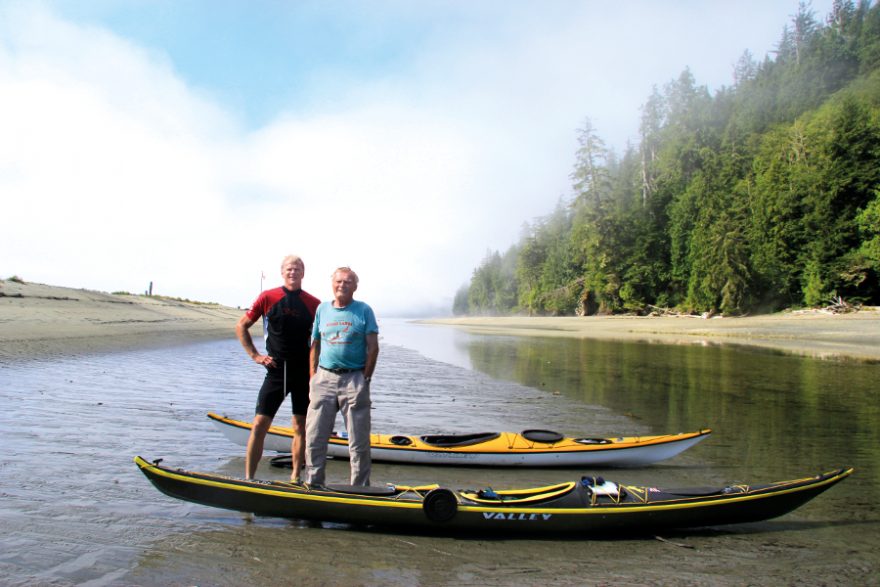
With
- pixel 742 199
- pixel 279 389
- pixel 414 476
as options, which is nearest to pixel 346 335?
pixel 279 389

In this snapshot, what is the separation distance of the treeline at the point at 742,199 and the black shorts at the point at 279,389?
39990 millimetres

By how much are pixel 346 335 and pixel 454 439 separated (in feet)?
7.86

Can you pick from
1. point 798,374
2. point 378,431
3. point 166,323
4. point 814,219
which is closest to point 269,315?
point 378,431

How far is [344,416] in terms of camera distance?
178 inches

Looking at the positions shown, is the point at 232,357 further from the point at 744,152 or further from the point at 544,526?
the point at 744,152

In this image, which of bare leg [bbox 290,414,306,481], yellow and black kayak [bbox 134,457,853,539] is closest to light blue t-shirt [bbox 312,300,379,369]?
bare leg [bbox 290,414,306,481]

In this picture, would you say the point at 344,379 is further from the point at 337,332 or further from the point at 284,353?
the point at 284,353

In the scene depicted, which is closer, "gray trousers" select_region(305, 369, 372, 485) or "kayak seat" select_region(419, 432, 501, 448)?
"gray trousers" select_region(305, 369, 372, 485)

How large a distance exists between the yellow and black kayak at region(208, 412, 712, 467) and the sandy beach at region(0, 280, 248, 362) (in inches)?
467

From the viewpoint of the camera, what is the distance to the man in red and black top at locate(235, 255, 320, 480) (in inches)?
191

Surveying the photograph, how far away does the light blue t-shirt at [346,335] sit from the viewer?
14.7ft

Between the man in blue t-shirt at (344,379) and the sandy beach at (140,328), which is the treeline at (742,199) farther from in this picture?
the man in blue t-shirt at (344,379)

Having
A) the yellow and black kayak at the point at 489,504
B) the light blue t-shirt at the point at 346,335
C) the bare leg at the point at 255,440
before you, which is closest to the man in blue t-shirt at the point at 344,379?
the light blue t-shirt at the point at 346,335

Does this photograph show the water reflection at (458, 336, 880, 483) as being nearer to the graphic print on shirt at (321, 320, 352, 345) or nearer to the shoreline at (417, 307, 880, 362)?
the shoreline at (417, 307, 880, 362)
